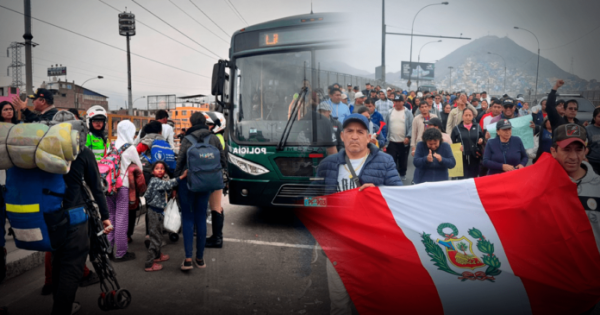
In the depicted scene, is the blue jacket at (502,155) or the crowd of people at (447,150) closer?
the crowd of people at (447,150)

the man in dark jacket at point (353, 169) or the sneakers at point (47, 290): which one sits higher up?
the man in dark jacket at point (353, 169)

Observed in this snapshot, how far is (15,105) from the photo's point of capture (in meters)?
5.09

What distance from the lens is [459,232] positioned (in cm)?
275

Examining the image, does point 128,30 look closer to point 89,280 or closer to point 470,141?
point 470,141

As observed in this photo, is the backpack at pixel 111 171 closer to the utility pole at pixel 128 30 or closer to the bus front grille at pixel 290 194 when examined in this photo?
the bus front grille at pixel 290 194

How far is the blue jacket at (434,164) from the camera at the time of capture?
4.85 m

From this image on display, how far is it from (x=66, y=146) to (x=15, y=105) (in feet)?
10.6

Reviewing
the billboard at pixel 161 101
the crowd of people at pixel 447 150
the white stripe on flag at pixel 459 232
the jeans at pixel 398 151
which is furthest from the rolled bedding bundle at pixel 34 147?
the billboard at pixel 161 101

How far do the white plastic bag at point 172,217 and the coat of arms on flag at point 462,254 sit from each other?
10.1ft

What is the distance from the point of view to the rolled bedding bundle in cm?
267

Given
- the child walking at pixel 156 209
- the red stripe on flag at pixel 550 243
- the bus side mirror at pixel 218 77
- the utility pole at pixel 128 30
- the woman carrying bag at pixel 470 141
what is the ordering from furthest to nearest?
the utility pole at pixel 128 30
the woman carrying bag at pixel 470 141
the bus side mirror at pixel 218 77
the child walking at pixel 156 209
the red stripe on flag at pixel 550 243

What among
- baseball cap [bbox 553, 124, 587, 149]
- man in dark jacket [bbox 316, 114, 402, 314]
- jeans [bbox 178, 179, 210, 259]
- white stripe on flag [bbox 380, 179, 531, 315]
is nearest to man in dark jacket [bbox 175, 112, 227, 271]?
jeans [bbox 178, 179, 210, 259]

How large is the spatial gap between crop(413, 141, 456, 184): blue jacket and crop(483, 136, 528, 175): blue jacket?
100 cm

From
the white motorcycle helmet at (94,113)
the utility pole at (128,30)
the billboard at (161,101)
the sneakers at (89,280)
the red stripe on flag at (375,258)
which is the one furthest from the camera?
the billboard at (161,101)
